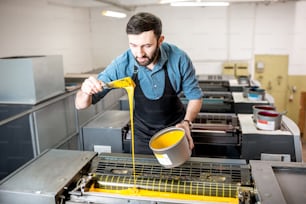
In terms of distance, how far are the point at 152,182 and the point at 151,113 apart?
0.71m

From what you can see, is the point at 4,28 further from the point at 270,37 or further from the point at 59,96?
the point at 270,37

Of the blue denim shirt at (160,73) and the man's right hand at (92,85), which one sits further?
the blue denim shirt at (160,73)

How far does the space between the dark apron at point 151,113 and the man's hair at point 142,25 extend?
30cm

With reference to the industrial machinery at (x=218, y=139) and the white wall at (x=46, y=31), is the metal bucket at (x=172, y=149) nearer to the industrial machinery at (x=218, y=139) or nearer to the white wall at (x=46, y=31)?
the industrial machinery at (x=218, y=139)

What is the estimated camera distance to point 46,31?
3.55 meters

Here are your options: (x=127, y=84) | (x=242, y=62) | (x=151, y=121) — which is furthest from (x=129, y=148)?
(x=242, y=62)

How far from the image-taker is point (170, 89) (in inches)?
60.4

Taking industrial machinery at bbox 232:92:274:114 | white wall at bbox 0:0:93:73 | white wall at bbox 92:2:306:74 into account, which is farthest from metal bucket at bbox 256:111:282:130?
white wall at bbox 92:2:306:74

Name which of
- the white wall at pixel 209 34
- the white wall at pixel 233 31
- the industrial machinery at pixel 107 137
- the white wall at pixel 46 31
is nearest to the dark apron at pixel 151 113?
the industrial machinery at pixel 107 137

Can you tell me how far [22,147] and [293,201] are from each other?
229 centimetres

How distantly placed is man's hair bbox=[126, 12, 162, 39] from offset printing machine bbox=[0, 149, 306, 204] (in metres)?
0.55

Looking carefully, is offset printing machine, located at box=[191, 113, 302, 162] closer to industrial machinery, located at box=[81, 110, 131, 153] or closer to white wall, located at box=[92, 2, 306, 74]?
industrial machinery, located at box=[81, 110, 131, 153]

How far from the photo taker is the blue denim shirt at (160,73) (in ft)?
4.85

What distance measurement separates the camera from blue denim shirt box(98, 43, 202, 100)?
1.48 m
